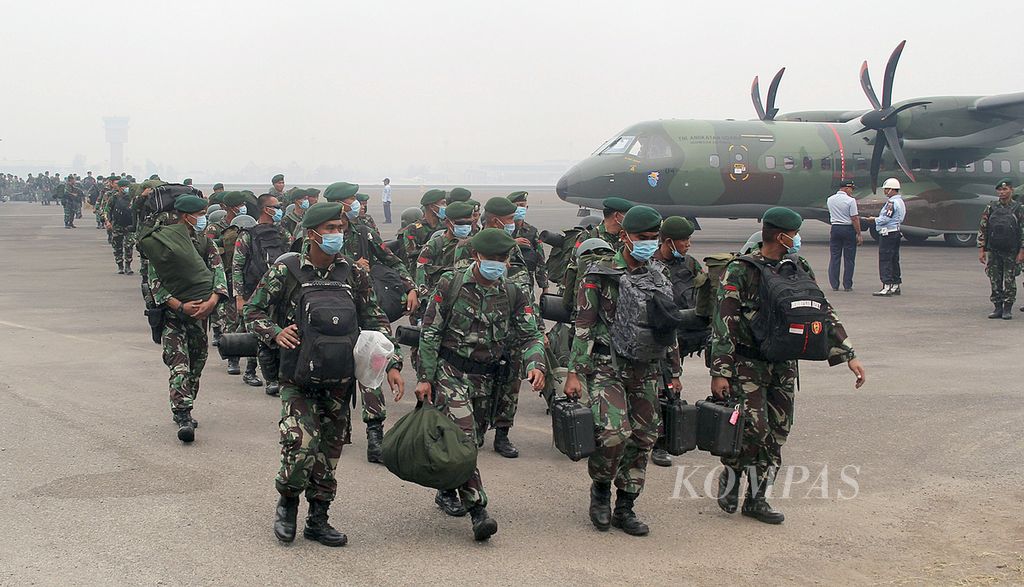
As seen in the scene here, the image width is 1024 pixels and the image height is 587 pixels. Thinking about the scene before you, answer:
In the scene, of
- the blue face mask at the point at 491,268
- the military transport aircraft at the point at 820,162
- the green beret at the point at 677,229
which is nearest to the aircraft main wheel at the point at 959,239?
the military transport aircraft at the point at 820,162

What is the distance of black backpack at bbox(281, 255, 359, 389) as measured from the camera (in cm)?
518

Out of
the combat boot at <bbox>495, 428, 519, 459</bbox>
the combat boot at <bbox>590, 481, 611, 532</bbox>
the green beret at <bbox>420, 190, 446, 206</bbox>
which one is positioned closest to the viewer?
the combat boot at <bbox>590, 481, 611, 532</bbox>

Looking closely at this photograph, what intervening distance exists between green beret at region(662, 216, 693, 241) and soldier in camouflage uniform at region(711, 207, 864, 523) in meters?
0.89

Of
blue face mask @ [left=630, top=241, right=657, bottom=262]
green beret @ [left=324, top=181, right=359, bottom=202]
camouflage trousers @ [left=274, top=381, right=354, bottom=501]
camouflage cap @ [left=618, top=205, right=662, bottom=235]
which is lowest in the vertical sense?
camouflage trousers @ [left=274, top=381, right=354, bottom=501]

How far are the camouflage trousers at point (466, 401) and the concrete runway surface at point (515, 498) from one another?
12.3 inches

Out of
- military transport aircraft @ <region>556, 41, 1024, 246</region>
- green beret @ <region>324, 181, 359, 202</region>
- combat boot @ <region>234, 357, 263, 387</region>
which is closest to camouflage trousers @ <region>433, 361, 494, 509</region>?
green beret @ <region>324, 181, 359, 202</region>

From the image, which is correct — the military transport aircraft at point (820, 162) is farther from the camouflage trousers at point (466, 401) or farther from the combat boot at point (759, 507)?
the camouflage trousers at point (466, 401)

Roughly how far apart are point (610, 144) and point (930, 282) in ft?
28.1

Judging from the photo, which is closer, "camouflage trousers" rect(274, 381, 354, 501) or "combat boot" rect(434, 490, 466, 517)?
"camouflage trousers" rect(274, 381, 354, 501)

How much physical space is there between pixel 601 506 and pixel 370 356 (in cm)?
168

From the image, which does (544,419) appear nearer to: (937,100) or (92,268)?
(92,268)

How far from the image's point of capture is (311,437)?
537 centimetres

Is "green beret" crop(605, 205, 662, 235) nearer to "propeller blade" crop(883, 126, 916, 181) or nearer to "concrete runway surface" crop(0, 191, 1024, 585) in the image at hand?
"concrete runway surface" crop(0, 191, 1024, 585)

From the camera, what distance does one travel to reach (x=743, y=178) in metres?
23.7
